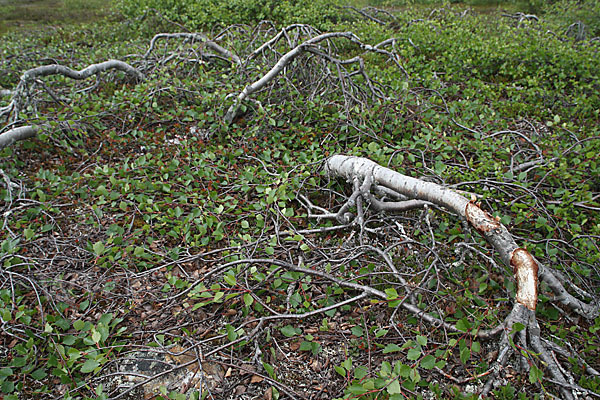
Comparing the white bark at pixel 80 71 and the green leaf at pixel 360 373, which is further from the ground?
the white bark at pixel 80 71

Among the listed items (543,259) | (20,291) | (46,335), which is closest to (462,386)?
(543,259)

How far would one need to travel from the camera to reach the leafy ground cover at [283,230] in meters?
1.99

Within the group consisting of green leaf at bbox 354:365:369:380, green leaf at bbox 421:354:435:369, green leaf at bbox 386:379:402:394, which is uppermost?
green leaf at bbox 386:379:402:394

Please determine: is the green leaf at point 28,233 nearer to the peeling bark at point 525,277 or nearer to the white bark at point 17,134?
the white bark at point 17,134

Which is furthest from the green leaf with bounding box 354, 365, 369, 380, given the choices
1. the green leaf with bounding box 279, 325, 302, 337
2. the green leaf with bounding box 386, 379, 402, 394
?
the green leaf with bounding box 279, 325, 302, 337

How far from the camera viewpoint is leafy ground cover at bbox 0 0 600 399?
6.52ft

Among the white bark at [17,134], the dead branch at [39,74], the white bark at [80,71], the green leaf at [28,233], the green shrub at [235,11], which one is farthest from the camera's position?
the green shrub at [235,11]

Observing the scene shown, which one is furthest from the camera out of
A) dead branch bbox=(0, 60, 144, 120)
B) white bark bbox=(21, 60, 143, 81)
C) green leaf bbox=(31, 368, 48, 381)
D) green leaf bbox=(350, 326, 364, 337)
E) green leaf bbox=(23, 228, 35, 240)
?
white bark bbox=(21, 60, 143, 81)

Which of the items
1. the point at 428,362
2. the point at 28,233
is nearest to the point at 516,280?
the point at 428,362

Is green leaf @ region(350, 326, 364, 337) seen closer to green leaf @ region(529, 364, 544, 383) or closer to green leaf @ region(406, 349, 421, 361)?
green leaf @ region(406, 349, 421, 361)

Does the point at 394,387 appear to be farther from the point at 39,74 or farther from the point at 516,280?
the point at 39,74

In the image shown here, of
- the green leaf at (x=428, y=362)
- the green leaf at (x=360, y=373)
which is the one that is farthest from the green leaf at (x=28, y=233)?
the green leaf at (x=428, y=362)

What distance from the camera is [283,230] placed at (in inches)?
115

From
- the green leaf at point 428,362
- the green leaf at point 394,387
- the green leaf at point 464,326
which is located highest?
the green leaf at point 394,387
